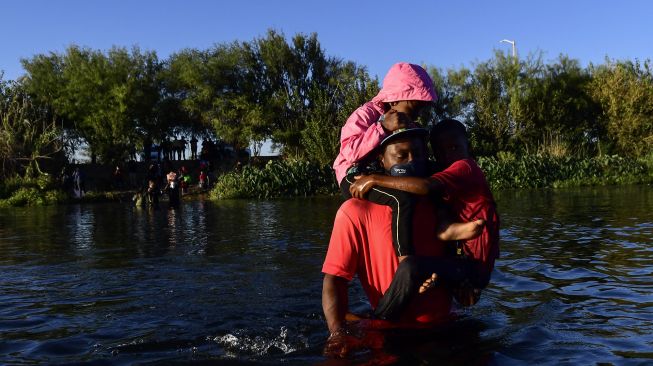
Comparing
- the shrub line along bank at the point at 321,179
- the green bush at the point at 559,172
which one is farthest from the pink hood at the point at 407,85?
the green bush at the point at 559,172

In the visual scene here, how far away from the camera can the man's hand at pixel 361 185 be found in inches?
150

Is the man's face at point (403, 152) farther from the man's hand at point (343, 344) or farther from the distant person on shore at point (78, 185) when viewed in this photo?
the distant person on shore at point (78, 185)

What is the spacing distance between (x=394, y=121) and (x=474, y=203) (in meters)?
0.66

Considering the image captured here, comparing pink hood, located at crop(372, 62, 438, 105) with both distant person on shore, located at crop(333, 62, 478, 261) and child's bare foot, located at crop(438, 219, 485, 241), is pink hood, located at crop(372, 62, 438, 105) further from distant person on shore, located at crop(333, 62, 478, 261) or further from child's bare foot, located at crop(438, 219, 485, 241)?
child's bare foot, located at crop(438, 219, 485, 241)

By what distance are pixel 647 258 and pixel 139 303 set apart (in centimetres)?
601

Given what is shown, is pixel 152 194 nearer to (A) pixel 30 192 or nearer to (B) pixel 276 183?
(B) pixel 276 183

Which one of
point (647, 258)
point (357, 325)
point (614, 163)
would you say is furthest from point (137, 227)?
point (614, 163)

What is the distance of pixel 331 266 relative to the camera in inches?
159

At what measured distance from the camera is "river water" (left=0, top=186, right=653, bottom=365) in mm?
4539

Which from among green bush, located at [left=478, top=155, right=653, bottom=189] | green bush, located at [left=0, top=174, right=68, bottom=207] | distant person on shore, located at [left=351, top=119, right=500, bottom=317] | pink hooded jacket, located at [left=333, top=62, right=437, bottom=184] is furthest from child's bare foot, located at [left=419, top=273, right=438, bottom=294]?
green bush, located at [left=0, top=174, right=68, bottom=207]

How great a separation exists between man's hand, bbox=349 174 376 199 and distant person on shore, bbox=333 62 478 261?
0.03m

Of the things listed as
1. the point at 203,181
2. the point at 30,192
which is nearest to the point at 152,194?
the point at 30,192

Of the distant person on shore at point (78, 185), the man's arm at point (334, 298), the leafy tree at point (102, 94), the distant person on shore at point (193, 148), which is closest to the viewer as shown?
the man's arm at point (334, 298)

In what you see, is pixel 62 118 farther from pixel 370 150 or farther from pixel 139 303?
pixel 370 150
